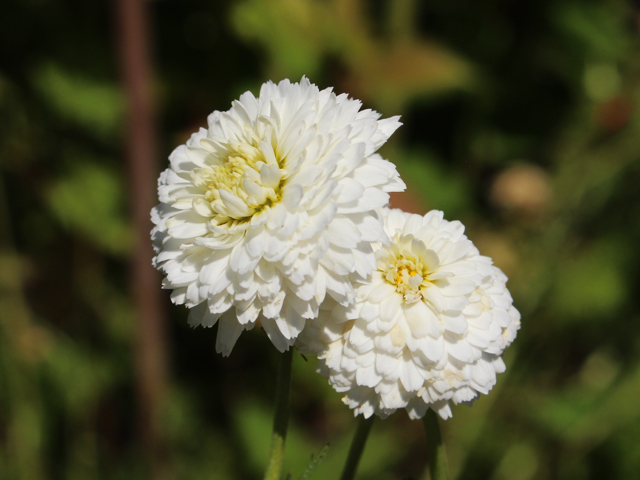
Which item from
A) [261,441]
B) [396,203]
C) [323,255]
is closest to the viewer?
[323,255]

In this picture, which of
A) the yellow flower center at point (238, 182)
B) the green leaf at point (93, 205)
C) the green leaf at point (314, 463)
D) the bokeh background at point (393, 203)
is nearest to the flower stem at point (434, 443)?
the green leaf at point (314, 463)

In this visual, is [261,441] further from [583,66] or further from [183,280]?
[583,66]

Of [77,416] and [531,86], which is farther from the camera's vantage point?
[531,86]

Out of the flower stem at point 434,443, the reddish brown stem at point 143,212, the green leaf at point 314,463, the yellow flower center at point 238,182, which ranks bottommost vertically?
the green leaf at point 314,463

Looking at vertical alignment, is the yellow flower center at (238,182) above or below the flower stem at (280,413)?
above

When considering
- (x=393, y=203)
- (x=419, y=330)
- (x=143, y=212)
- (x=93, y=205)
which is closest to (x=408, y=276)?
(x=419, y=330)

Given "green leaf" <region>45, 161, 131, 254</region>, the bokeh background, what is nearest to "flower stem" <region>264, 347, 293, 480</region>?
the bokeh background

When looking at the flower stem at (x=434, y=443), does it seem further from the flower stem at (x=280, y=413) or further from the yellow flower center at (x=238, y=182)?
the yellow flower center at (x=238, y=182)

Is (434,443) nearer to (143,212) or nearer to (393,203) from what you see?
(393,203)

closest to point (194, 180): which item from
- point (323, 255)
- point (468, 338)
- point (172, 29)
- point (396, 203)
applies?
point (323, 255)
